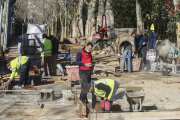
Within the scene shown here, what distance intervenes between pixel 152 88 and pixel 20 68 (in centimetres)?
460

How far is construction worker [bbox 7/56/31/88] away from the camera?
8447 mm

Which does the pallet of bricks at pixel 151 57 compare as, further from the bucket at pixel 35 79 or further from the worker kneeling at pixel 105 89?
the worker kneeling at pixel 105 89

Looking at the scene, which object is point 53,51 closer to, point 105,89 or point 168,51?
point 168,51

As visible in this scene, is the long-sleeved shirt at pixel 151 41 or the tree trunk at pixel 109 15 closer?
the long-sleeved shirt at pixel 151 41

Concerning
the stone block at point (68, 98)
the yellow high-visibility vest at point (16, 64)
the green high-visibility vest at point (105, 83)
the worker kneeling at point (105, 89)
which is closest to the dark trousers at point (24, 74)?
the yellow high-visibility vest at point (16, 64)

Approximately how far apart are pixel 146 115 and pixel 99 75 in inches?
226

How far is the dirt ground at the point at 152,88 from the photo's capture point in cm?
742

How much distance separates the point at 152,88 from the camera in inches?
359

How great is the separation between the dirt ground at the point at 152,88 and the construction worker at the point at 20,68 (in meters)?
3.19

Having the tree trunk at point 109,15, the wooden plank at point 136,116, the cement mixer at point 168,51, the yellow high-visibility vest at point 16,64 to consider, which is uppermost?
the tree trunk at point 109,15

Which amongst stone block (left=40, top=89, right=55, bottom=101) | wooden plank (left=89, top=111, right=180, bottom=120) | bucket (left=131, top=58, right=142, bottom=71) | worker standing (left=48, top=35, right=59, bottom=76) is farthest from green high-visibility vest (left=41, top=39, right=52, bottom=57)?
wooden plank (left=89, top=111, right=180, bottom=120)

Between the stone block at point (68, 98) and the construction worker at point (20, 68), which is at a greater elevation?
the construction worker at point (20, 68)

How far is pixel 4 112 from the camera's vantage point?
20.3ft

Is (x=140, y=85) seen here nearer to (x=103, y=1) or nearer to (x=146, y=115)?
(x=146, y=115)
